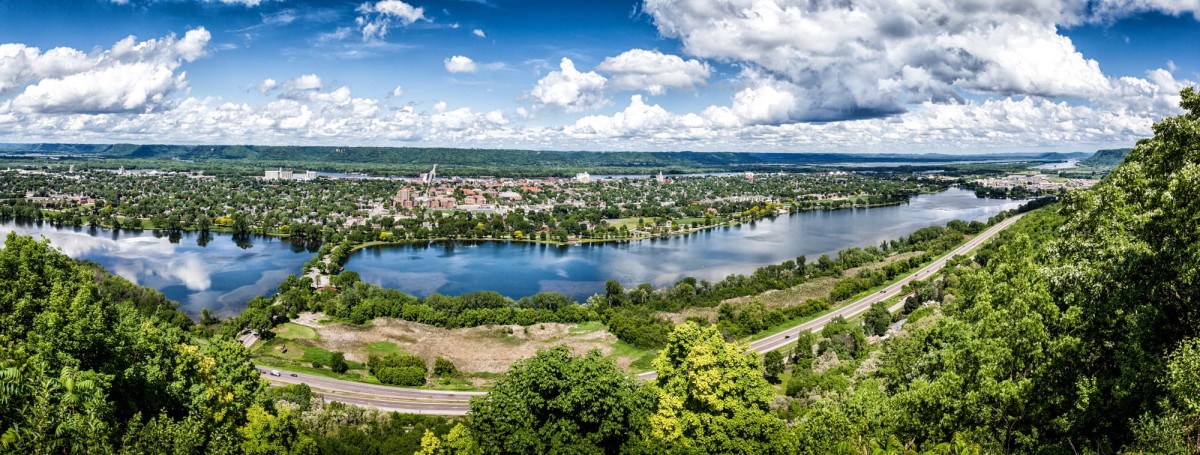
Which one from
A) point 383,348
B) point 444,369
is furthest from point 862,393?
point 383,348

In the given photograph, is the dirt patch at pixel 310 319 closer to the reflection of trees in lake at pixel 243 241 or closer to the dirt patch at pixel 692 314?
the dirt patch at pixel 692 314

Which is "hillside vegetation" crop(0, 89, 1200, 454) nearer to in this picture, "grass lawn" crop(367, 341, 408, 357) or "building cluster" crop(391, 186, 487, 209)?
"grass lawn" crop(367, 341, 408, 357)

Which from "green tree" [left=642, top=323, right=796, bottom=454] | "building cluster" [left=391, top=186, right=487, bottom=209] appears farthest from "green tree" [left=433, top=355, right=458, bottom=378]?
"building cluster" [left=391, top=186, right=487, bottom=209]

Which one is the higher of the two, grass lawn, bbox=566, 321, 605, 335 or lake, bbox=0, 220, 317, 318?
lake, bbox=0, 220, 317, 318

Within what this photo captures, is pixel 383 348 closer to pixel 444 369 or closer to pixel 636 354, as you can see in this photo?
pixel 444 369

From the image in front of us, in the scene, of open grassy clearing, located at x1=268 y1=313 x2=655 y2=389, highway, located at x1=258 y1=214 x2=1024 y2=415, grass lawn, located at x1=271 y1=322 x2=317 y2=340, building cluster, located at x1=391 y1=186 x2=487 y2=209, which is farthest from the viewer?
building cluster, located at x1=391 y1=186 x2=487 y2=209

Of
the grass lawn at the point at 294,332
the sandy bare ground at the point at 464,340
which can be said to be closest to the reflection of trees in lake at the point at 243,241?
the sandy bare ground at the point at 464,340

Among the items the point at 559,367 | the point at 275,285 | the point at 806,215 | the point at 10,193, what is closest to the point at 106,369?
the point at 559,367
